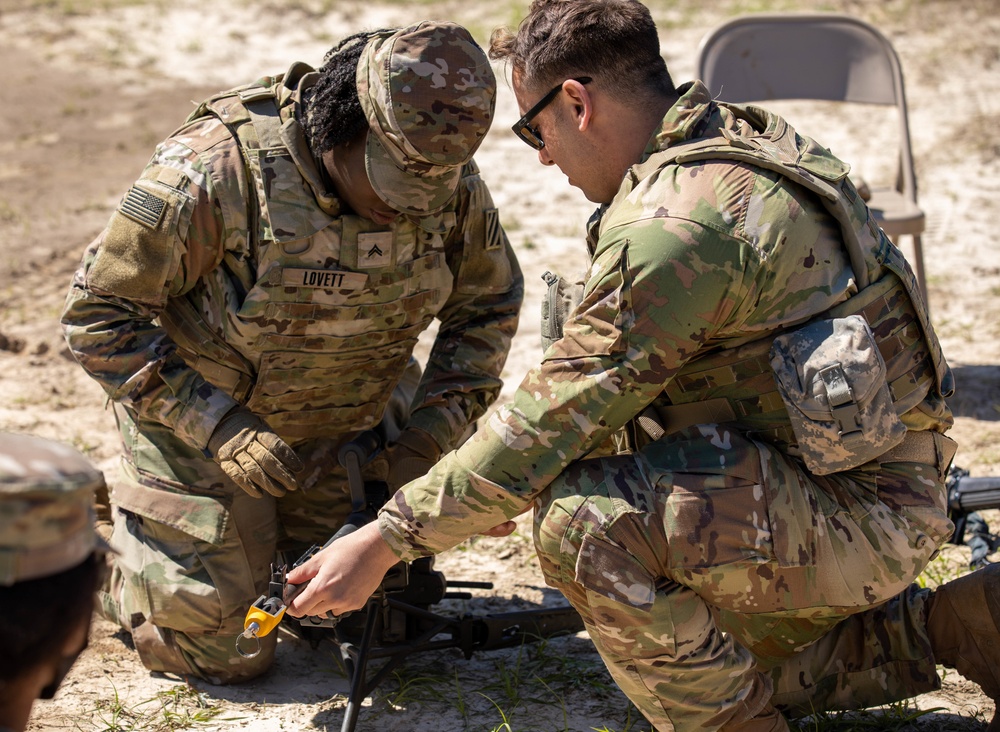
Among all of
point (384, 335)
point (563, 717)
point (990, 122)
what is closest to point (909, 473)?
point (563, 717)

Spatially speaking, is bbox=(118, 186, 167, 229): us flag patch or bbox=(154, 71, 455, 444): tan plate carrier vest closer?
bbox=(118, 186, 167, 229): us flag patch

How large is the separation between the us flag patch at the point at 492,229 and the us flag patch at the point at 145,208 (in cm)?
101

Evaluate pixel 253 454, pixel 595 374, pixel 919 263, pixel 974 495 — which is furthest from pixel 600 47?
pixel 919 263

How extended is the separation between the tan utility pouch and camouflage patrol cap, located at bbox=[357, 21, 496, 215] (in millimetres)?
1051

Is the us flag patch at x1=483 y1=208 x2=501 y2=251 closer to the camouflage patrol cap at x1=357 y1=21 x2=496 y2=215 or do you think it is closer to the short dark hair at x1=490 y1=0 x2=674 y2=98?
the camouflage patrol cap at x1=357 y1=21 x2=496 y2=215

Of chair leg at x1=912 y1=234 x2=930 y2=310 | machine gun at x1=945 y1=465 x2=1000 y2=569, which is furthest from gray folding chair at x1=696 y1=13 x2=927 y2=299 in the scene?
machine gun at x1=945 y1=465 x2=1000 y2=569

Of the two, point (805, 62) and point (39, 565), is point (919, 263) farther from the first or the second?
point (39, 565)

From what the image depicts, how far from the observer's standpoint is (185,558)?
10.9ft

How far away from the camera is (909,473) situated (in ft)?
8.68

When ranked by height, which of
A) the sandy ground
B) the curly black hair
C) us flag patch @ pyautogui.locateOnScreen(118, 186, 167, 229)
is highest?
the curly black hair

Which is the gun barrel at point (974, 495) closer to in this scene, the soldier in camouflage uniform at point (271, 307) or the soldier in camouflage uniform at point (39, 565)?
the soldier in camouflage uniform at point (271, 307)

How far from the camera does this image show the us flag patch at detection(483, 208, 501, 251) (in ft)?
11.6

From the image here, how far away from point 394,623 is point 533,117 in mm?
1460

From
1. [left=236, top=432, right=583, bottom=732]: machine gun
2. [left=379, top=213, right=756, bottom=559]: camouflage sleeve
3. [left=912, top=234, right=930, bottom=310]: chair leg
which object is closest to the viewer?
[left=379, top=213, right=756, bottom=559]: camouflage sleeve
